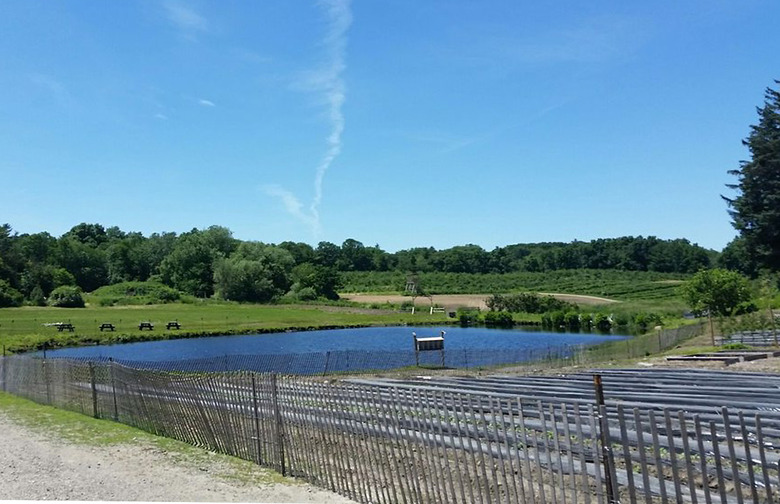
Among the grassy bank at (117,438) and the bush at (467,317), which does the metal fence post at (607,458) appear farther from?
the bush at (467,317)

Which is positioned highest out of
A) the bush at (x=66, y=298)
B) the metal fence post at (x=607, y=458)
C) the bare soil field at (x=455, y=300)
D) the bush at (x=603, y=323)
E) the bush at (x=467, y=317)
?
the bush at (x=66, y=298)

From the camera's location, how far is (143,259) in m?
173

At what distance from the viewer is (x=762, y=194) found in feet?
189

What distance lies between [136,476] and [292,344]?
59755 mm

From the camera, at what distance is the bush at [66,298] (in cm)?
10650

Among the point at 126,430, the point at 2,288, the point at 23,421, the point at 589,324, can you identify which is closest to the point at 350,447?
the point at 126,430

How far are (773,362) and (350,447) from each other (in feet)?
71.6

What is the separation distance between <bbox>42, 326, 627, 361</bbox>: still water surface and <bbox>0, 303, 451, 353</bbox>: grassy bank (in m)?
2.27

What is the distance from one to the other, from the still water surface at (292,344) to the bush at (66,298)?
140 feet

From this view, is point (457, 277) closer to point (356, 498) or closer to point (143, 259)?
point (143, 259)

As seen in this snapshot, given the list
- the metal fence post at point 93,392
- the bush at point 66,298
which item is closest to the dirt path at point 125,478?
the metal fence post at point 93,392

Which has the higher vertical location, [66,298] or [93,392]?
[66,298]

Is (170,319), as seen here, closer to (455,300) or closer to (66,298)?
(66,298)

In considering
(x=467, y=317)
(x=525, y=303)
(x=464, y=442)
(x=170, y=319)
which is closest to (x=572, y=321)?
(x=467, y=317)
